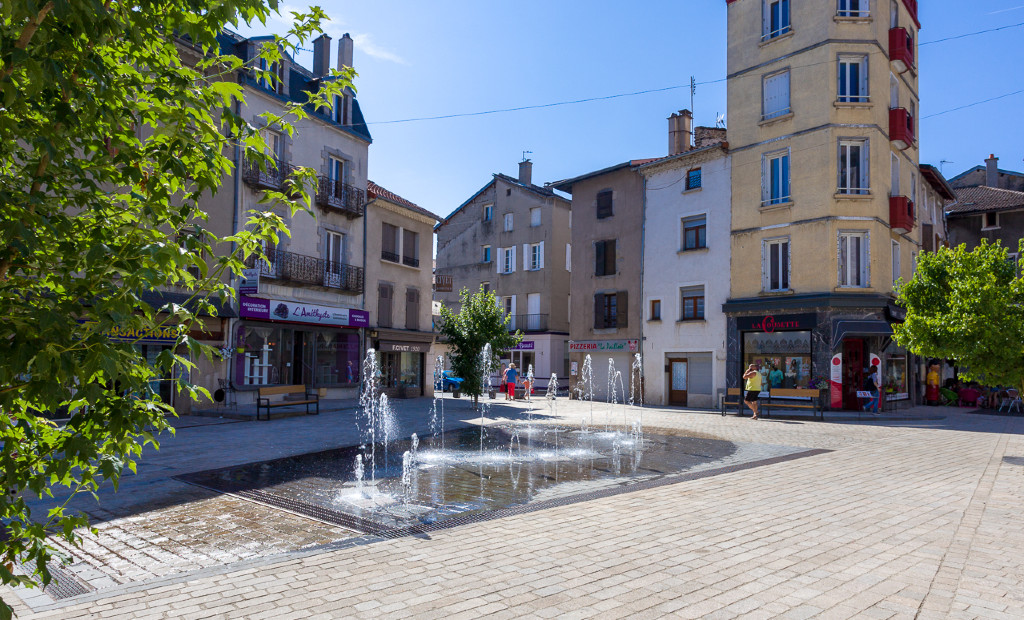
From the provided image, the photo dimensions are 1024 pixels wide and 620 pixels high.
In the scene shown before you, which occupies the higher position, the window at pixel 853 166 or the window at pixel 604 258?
the window at pixel 853 166

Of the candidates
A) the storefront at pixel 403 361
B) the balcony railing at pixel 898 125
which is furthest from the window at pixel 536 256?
the balcony railing at pixel 898 125

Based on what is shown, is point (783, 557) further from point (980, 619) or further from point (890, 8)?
point (890, 8)

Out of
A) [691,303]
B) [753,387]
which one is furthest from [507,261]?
[753,387]

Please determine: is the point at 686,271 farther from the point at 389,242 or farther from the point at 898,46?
the point at 389,242

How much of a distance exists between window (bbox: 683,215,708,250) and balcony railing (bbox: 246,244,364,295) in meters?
14.1

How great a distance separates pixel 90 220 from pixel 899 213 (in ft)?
90.3

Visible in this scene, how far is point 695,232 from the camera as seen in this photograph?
28469mm

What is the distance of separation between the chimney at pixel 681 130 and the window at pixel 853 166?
8.13 metres

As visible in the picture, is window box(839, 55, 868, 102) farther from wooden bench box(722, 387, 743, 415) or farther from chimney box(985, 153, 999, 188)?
chimney box(985, 153, 999, 188)

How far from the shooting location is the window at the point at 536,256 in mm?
40156

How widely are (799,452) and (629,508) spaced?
6.37 metres

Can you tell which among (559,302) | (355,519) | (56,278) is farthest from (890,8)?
(56,278)

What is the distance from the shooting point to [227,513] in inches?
274

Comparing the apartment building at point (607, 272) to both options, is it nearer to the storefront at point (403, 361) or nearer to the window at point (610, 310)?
the window at point (610, 310)
